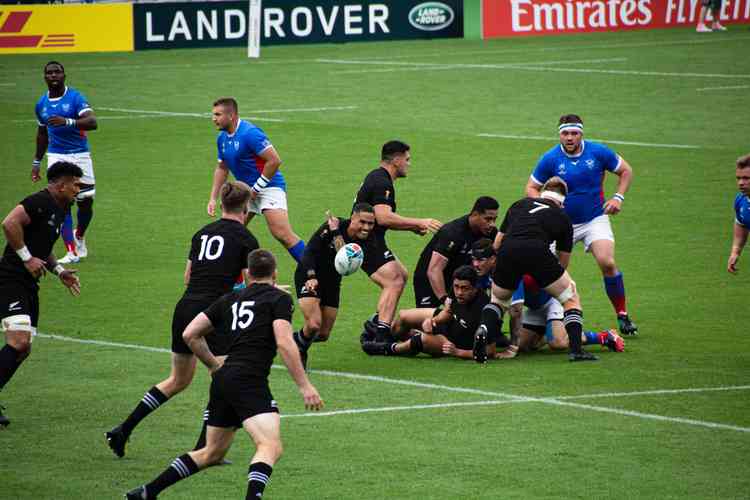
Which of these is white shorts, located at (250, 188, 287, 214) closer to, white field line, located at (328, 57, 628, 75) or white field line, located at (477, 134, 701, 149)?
white field line, located at (477, 134, 701, 149)

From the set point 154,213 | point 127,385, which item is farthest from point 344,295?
point 154,213

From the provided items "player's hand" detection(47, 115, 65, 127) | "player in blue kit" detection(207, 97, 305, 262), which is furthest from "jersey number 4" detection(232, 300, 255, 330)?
"player's hand" detection(47, 115, 65, 127)

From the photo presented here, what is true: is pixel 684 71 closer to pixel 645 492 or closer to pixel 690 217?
pixel 690 217

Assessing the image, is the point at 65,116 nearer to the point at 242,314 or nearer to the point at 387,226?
the point at 387,226

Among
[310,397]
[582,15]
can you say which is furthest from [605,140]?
[582,15]

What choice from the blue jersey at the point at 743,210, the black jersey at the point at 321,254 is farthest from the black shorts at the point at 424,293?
the blue jersey at the point at 743,210

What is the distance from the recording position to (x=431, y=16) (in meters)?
50.6

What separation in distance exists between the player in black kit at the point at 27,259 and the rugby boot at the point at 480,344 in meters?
4.00

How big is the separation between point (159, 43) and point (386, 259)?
112ft

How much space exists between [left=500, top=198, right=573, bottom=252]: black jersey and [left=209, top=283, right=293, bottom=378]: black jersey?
4853mm

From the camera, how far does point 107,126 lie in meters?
32.0

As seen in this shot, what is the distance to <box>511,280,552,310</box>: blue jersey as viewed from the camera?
14.7 meters

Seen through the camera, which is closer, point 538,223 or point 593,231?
point 538,223

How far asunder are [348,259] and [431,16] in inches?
1486
